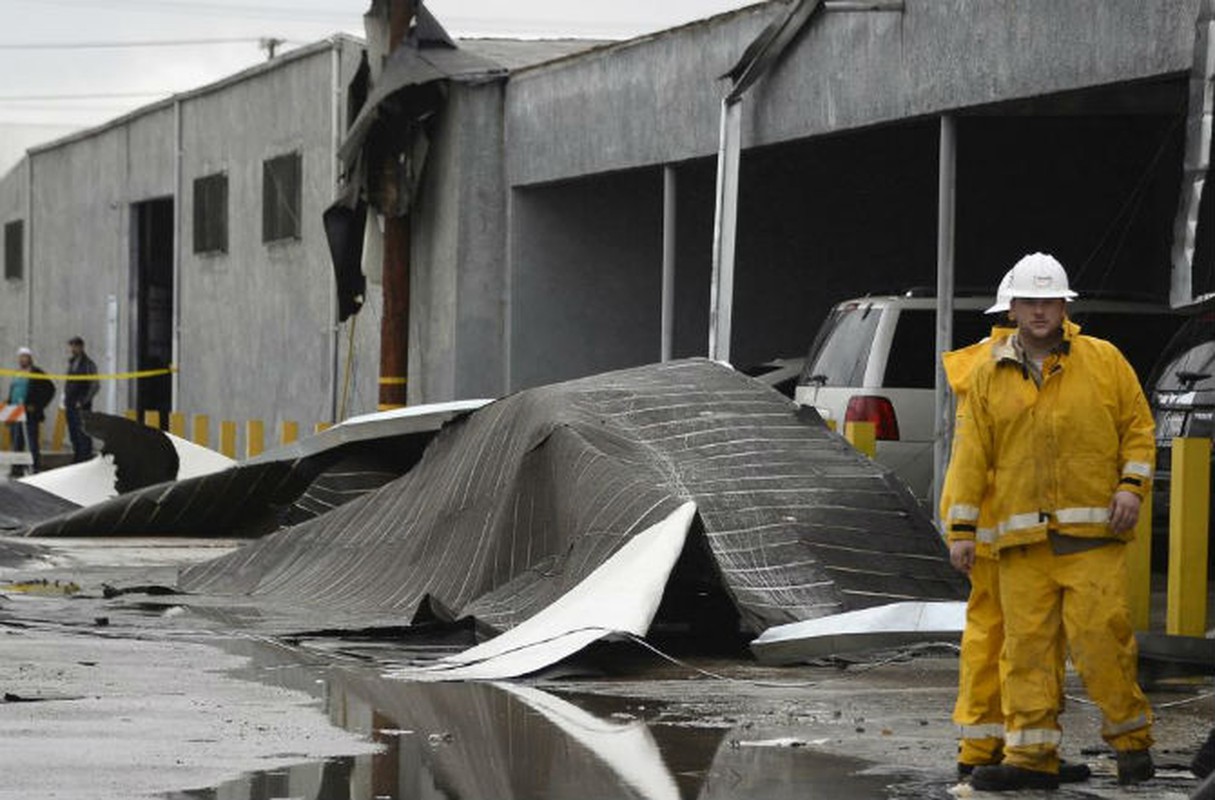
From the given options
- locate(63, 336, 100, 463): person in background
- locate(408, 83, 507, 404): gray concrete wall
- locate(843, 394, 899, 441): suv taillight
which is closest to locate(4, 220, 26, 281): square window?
locate(63, 336, 100, 463): person in background

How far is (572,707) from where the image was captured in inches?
428

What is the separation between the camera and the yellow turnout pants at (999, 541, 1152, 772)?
28.3 ft

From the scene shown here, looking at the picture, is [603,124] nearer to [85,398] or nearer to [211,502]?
[211,502]

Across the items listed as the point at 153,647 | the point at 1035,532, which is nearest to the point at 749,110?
the point at 153,647

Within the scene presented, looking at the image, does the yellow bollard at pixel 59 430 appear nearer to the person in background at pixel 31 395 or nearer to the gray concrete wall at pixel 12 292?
the person in background at pixel 31 395

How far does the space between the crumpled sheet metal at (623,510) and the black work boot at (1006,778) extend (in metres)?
3.89

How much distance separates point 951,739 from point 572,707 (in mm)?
1774

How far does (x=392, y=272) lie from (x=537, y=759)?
660 inches

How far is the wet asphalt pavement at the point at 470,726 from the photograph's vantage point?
8656 millimetres

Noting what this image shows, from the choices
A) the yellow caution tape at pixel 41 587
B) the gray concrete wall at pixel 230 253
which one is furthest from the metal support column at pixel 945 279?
the gray concrete wall at pixel 230 253

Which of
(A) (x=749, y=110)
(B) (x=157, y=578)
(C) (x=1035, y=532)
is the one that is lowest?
(B) (x=157, y=578)

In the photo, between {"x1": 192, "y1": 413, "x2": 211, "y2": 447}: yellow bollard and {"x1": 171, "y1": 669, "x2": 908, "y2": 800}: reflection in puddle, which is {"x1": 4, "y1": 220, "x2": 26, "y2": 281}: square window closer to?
{"x1": 192, "y1": 413, "x2": 211, "y2": 447}: yellow bollard

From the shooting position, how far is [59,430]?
40.0 metres

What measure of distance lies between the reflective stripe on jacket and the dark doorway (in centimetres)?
2957
